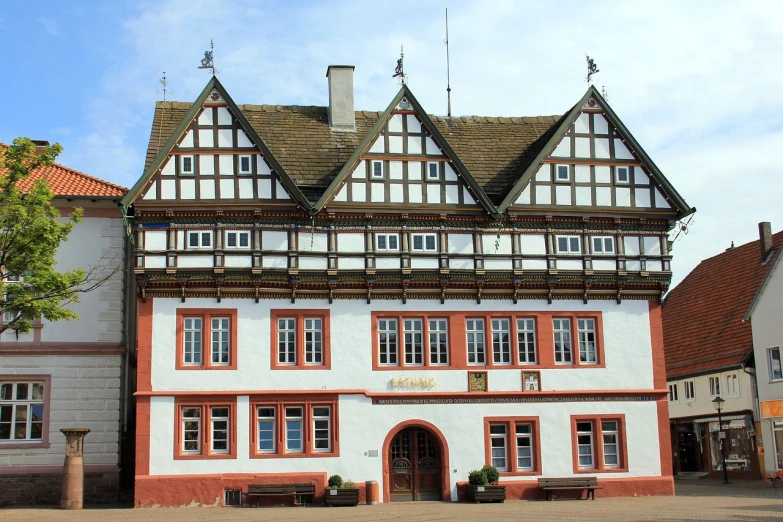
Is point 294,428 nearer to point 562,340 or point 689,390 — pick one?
point 562,340

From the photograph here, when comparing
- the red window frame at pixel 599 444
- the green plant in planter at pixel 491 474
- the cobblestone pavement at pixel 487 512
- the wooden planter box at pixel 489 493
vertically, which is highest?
the red window frame at pixel 599 444

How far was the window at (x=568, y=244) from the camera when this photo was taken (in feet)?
108

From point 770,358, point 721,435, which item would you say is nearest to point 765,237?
point 770,358

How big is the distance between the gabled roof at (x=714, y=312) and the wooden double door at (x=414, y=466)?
58.2 feet

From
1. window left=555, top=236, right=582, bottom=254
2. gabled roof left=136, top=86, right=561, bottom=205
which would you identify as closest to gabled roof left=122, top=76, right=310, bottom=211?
gabled roof left=136, top=86, right=561, bottom=205

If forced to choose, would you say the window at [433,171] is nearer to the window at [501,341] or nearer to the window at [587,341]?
the window at [501,341]

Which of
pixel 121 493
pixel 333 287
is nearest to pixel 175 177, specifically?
pixel 333 287

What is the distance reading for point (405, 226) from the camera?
32125 millimetres

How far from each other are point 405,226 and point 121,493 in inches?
478

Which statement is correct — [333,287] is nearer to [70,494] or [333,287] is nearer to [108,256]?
[108,256]

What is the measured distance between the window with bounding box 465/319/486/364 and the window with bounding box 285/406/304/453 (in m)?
5.78

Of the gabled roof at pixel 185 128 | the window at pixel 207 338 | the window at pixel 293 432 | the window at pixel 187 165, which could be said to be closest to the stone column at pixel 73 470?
the window at pixel 207 338

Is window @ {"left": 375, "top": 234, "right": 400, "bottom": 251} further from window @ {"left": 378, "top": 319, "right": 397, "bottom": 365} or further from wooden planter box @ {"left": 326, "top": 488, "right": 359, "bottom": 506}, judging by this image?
wooden planter box @ {"left": 326, "top": 488, "right": 359, "bottom": 506}

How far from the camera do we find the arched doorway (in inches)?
1233
